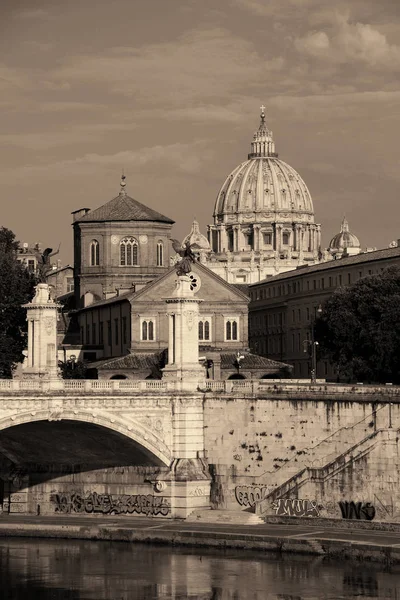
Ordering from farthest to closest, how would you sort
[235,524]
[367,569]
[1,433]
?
[1,433], [235,524], [367,569]

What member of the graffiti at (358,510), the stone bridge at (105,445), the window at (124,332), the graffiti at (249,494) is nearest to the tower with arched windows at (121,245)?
the window at (124,332)

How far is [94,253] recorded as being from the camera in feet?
500

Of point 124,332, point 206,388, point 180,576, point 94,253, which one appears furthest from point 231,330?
point 180,576

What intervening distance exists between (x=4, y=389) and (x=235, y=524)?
12509mm

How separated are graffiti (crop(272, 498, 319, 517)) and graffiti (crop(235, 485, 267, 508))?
2.44 m

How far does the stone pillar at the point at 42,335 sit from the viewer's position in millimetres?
99375

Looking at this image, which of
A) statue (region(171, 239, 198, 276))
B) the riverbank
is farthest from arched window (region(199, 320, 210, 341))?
the riverbank

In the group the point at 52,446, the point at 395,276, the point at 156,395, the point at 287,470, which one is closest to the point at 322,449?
the point at 287,470

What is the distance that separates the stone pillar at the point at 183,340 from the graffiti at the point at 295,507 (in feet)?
26.2

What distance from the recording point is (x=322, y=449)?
93.2m

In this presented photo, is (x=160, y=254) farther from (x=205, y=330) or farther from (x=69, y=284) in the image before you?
(x=69, y=284)

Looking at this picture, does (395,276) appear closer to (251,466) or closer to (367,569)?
(251,466)

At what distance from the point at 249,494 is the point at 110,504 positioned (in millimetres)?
7851

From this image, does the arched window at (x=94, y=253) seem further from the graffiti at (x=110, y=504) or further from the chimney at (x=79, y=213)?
the graffiti at (x=110, y=504)
